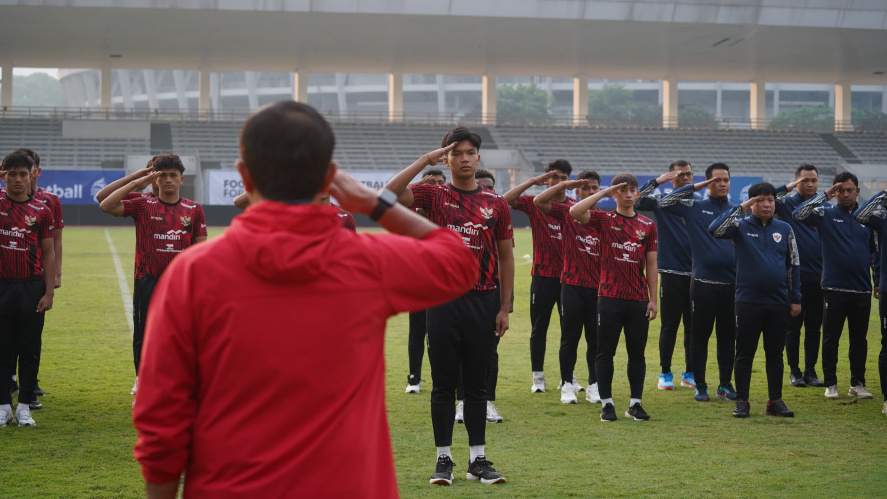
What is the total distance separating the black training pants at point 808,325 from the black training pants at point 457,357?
5683mm

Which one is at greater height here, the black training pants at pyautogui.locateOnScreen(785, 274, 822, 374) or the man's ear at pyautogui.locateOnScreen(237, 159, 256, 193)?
the man's ear at pyautogui.locateOnScreen(237, 159, 256, 193)

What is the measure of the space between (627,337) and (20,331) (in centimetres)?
499

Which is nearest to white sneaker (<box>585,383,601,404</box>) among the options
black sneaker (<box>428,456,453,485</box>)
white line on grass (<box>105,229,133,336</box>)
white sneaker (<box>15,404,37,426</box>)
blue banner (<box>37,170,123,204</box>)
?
black sneaker (<box>428,456,453,485</box>)

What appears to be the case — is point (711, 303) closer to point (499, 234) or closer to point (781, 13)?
point (499, 234)

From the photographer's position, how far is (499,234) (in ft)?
24.5

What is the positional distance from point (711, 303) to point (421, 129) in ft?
145

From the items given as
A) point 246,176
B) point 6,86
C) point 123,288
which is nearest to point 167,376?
point 246,176

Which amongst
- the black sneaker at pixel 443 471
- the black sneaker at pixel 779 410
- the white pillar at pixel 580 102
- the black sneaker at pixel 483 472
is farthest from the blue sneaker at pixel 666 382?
the white pillar at pixel 580 102

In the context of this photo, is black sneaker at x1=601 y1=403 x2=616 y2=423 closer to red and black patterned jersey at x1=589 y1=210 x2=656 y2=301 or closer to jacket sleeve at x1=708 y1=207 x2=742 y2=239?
red and black patterned jersey at x1=589 y1=210 x2=656 y2=301

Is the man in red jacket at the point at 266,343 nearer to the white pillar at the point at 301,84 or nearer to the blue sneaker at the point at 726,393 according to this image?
the blue sneaker at the point at 726,393

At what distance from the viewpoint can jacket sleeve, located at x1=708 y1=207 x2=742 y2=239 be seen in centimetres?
990

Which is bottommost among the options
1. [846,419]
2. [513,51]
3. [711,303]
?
[846,419]

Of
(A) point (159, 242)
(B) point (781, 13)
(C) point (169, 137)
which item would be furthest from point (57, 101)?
(A) point (159, 242)

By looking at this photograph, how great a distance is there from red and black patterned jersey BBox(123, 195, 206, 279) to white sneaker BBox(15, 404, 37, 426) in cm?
144
